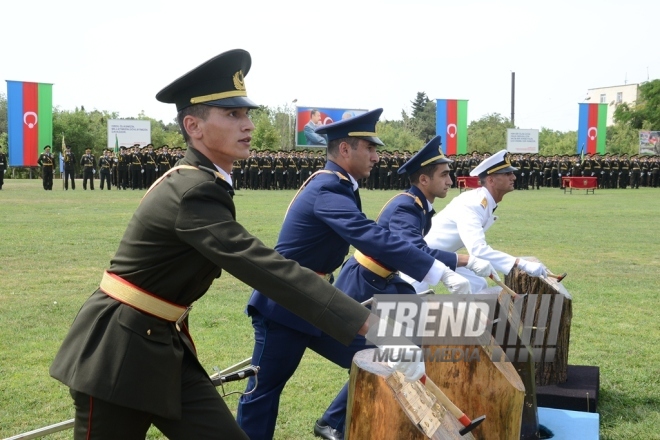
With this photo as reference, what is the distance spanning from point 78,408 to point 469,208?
3999mm

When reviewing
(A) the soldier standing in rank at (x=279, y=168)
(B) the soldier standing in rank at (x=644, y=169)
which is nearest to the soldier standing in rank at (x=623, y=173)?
(B) the soldier standing in rank at (x=644, y=169)

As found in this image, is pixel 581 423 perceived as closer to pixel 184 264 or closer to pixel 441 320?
pixel 441 320

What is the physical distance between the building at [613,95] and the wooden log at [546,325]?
106353 mm

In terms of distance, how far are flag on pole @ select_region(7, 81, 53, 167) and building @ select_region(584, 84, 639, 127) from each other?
86.8m

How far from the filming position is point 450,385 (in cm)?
408

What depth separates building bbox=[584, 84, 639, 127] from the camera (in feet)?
356

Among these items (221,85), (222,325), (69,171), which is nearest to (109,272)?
(221,85)

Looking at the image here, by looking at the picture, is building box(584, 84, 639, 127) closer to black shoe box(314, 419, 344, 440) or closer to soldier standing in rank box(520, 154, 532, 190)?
soldier standing in rank box(520, 154, 532, 190)

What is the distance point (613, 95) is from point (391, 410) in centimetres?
11892

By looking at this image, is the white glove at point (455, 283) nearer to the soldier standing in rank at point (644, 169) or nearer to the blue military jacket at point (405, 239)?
the blue military jacket at point (405, 239)

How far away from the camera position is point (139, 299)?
281 cm

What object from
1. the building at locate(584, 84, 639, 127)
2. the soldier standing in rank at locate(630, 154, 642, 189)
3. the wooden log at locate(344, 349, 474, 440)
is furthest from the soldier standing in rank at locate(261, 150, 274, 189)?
the building at locate(584, 84, 639, 127)

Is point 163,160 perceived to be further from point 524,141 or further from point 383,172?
point 524,141

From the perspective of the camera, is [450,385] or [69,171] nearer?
[450,385]
